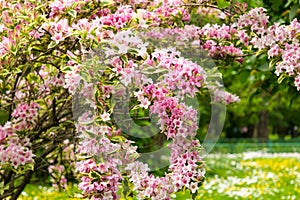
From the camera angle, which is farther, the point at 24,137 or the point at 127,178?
the point at 24,137

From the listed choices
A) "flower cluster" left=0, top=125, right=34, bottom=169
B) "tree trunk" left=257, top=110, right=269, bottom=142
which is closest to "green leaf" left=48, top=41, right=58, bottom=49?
"flower cluster" left=0, top=125, right=34, bottom=169

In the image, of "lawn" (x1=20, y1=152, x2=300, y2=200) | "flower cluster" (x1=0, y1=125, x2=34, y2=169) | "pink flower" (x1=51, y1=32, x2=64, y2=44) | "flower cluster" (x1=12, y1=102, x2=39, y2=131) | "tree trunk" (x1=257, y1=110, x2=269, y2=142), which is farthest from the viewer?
"tree trunk" (x1=257, y1=110, x2=269, y2=142)

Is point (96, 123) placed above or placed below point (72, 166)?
above

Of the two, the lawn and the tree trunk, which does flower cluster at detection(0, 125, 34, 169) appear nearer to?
the lawn

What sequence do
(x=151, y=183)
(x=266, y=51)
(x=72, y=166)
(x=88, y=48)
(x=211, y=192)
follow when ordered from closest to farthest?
(x=151, y=183)
(x=88, y=48)
(x=266, y=51)
(x=72, y=166)
(x=211, y=192)

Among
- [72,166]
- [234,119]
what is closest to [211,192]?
[72,166]

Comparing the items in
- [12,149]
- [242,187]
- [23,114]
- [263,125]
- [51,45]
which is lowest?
[263,125]

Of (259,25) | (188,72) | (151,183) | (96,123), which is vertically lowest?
(151,183)

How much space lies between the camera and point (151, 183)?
8.41 feet

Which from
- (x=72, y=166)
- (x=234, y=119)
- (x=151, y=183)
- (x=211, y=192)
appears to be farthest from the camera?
(x=234, y=119)

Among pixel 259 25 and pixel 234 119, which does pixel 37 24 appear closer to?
pixel 259 25

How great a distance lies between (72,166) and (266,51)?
2.38 m

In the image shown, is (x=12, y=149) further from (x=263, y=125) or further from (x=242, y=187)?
(x=263, y=125)

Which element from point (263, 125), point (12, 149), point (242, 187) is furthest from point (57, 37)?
point (263, 125)
